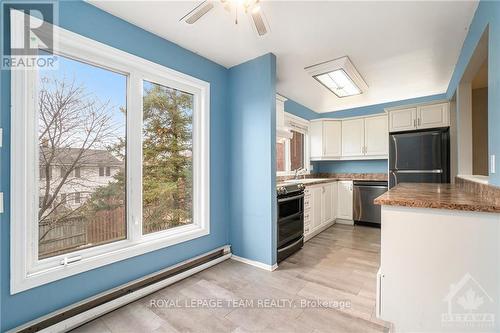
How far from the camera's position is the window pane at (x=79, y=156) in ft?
5.89

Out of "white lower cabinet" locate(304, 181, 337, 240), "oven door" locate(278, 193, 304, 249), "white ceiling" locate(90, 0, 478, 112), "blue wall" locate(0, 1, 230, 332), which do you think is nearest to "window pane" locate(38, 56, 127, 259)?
"blue wall" locate(0, 1, 230, 332)

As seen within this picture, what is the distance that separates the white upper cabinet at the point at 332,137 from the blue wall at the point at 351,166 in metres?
0.45

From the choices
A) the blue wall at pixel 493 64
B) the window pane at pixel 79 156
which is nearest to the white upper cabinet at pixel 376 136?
the blue wall at pixel 493 64

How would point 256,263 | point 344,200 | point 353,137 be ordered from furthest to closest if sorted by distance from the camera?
point 353,137 < point 344,200 < point 256,263

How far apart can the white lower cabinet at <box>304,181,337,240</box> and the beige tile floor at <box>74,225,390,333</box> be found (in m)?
0.84

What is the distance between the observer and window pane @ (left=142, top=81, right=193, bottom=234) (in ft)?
7.98

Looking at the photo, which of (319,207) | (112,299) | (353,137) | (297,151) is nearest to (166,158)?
(112,299)

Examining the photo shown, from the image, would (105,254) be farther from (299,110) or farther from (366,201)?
(366,201)

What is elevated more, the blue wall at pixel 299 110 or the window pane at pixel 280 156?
the blue wall at pixel 299 110

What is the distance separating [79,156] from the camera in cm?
198

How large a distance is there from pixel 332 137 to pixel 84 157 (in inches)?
181

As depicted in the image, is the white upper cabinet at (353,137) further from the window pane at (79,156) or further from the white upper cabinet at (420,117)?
the window pane at (79,156)

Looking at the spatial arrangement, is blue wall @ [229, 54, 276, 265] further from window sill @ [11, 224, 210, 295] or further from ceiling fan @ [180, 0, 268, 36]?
ceiling fan @ [180, 0, 268, 36]

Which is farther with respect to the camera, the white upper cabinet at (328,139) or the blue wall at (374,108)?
the white upper cabinet at (328,139)
